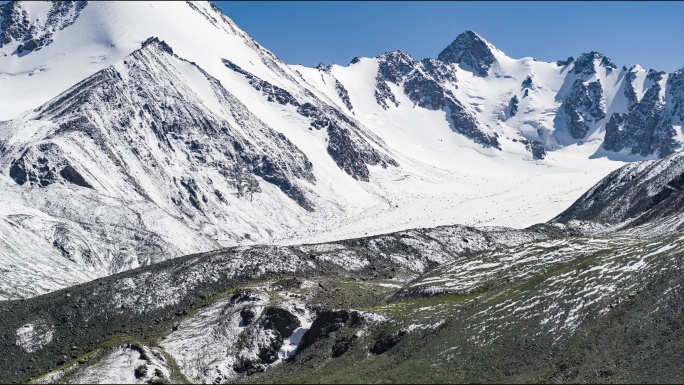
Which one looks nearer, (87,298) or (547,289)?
(547,289)

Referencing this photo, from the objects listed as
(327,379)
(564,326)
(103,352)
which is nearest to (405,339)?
(327,379)

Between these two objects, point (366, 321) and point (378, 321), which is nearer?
point (378, 321)

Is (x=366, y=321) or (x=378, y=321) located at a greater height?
(x=366, y=321)

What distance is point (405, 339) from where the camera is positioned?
99.3m

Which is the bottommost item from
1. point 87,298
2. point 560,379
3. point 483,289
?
point 560,379

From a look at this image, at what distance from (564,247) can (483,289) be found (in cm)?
2648

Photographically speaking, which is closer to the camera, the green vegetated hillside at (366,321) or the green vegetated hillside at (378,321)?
the green vegetated hillside at (378,321)

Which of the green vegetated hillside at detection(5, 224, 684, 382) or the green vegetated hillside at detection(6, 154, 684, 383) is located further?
the green vegetated hillside at detection(6, 154, 684, 383)

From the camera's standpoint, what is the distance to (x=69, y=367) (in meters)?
102

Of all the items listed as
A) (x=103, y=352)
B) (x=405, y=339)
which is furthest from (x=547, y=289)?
(x=103, y=352)

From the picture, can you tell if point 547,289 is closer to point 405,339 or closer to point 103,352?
point 405,339

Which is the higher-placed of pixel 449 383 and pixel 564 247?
pixel 564 247

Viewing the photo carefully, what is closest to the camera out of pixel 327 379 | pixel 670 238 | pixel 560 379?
pixel 560 379

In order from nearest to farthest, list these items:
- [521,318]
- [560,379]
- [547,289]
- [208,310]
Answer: [560,379] < [521,318] < [547,289] < [208,310]
